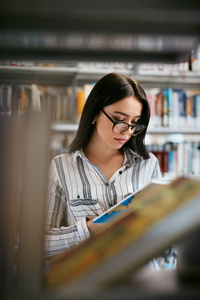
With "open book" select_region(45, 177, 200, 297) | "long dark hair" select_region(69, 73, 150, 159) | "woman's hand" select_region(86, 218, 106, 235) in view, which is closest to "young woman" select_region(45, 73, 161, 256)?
"long dark hair" select_region(69, 73, 150, 159)

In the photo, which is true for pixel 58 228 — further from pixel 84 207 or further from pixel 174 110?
pixel 174 110

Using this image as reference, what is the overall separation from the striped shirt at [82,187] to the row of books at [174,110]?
1.31 meters

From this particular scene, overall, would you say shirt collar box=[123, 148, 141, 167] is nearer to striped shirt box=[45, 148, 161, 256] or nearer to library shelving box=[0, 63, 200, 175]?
striped shirt box=[45, 148, 161, 256]

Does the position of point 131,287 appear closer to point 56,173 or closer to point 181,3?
point 181,3

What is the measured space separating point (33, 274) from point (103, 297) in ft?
0.29

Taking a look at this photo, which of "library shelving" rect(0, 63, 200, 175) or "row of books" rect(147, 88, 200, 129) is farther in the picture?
"row of books" rect(147, 88, 200, 129)

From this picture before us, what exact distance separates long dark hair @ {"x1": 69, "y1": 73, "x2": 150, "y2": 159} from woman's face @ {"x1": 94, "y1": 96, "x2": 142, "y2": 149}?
2 centimetres

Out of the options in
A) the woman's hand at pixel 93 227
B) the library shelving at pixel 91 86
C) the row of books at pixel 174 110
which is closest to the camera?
the woman's hand at pixel 93 227

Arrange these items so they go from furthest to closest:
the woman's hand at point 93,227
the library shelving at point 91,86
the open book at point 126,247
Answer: the library shelving at point 91,86, the woman's hand at point 93,227, the open book at point 126,247

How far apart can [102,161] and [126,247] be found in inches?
42.2

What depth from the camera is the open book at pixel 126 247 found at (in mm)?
333

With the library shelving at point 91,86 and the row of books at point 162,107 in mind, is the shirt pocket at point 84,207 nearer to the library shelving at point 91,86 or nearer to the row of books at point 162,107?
the library shelving at point 91,86

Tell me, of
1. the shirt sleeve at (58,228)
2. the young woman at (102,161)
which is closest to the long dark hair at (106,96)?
the young woman at (102,161)

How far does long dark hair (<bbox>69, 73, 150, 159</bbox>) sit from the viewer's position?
128 cm
